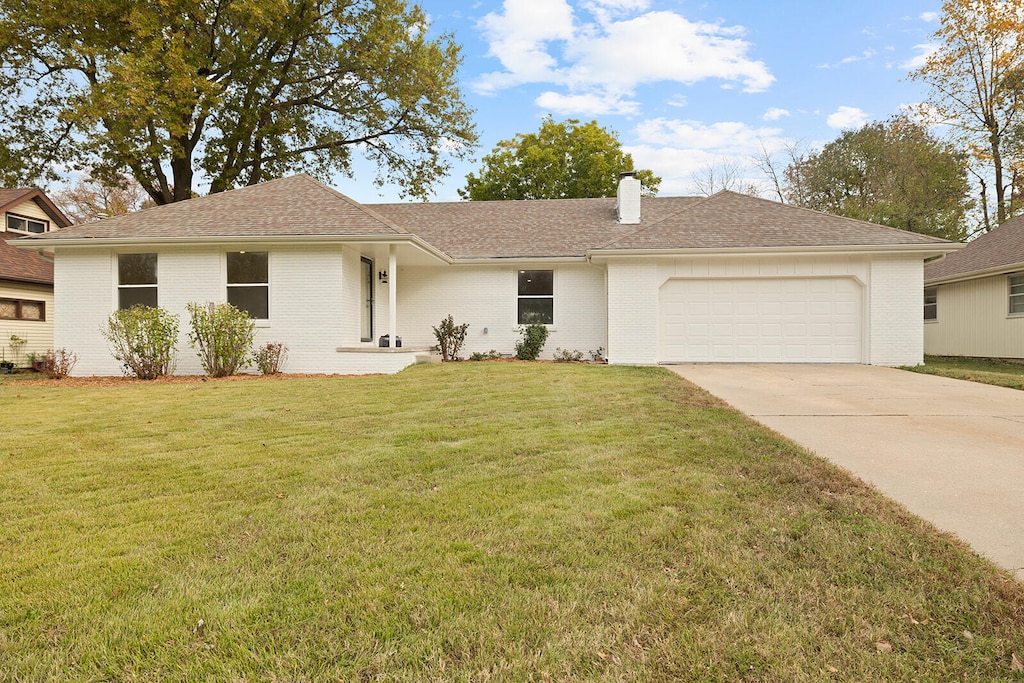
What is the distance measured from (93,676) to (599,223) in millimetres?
15825

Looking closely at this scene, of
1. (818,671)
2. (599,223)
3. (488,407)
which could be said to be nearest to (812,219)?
(599,223)

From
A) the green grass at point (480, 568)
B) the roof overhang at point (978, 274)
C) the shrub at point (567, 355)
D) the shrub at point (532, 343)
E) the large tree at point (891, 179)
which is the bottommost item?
the green grass at point (480, 568)

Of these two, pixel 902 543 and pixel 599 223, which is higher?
pixel 599 223

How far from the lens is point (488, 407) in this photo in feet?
22.1

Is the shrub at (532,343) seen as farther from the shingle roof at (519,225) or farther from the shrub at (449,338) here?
the shingle roof at (519,225)

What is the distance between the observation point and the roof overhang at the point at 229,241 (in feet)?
38.4

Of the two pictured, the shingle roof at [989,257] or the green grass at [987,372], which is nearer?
the green grass at [987,372]

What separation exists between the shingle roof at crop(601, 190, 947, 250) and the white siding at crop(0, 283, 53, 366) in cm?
1726

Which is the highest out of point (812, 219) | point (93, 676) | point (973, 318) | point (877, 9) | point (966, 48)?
point (966, 48)

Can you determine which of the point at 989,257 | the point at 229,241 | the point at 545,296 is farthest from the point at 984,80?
the point at 229,241

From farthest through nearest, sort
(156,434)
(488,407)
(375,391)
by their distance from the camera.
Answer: (375,391), (488,407), (156,434)

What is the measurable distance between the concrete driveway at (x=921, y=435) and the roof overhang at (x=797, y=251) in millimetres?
3385

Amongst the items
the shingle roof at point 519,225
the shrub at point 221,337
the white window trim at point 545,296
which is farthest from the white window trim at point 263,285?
the white window trim at point 545,296

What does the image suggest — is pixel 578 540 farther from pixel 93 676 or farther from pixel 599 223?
pixel 599 223
